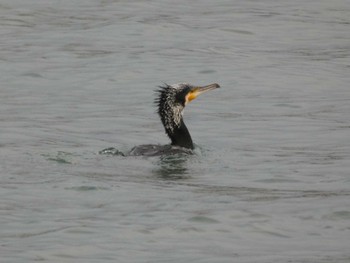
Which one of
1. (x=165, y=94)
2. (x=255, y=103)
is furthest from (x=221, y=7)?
(x=165, y=94)

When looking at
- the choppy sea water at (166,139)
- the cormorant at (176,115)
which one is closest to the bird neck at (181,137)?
the cormorant at (176,115)

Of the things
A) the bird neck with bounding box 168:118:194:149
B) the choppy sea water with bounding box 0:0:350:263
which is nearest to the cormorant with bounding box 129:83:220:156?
the bird neck with bounding box 168:118:194:149

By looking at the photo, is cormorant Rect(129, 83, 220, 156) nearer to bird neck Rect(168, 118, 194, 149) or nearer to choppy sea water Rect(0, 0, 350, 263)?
bird neck Rect(168, 118, 194, 149)

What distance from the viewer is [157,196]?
15.1 meters

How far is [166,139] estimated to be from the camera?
1956 cm

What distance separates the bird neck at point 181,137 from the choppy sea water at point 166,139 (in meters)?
0.18

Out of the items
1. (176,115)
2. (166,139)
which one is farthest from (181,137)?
(166,139)

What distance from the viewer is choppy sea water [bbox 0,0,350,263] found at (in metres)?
13.4

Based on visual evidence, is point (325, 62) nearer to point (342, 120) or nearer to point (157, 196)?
point (342, 120)

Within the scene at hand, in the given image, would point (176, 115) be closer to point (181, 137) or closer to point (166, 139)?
point (181, 137)

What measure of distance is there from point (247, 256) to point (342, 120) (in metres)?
7.91

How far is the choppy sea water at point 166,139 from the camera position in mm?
13359

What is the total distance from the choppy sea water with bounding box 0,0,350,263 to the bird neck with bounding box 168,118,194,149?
0.58 ft

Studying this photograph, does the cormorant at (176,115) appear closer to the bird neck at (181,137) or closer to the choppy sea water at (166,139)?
the bird neck at (181,137)
